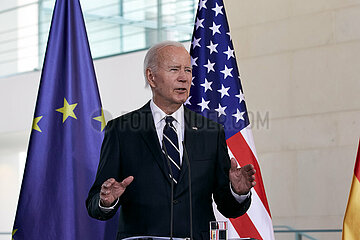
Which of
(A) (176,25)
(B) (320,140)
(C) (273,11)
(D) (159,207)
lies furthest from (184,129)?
(A) (176,25)

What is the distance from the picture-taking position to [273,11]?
5066mm

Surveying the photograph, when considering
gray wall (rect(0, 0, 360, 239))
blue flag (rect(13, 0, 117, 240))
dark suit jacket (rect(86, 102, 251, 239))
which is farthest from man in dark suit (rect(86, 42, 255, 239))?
gray wall (rect(0, 0, 360, 239))

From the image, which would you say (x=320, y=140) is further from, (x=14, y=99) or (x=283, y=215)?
(x=14, y=99)

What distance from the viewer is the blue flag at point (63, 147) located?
11.7 feet

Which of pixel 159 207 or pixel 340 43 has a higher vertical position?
pixel 340 43

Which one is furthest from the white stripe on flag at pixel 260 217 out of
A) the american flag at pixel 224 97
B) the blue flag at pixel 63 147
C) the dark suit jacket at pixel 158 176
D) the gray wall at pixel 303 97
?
the gray wall at pixel 303 97

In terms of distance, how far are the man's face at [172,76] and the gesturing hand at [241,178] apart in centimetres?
45

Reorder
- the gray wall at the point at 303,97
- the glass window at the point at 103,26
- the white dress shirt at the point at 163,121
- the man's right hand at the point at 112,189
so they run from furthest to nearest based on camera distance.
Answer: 1. the glass window at the point at 103,26
2. the gray wall at the point at 303,97
3. the white dress shirt at the point at 163,121
4. the man's right hand at the point at 112,189

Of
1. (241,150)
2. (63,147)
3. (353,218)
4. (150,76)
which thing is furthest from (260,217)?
(150,76)

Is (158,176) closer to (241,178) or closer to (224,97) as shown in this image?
(241,178)

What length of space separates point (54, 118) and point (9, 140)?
4613 mm

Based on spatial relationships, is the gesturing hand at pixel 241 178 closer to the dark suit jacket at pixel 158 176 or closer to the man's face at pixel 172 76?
the dark suit jacket at pixel 158 176

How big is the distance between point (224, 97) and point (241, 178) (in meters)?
1.59

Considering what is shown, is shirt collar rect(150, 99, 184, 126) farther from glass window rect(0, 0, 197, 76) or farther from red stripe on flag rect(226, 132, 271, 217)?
glass window rect(0, 0, 197, 76)
